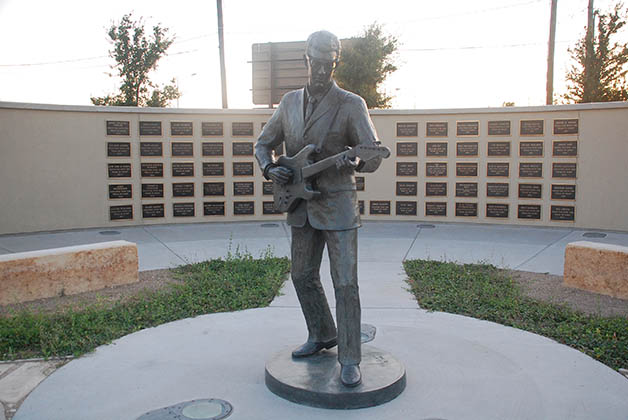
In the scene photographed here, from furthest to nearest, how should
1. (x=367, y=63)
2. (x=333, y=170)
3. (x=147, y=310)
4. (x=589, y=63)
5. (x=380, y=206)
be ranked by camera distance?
(x=367, y=63) → (x=589, y=63) → (x=380, y=206) → (x=147, y=310) → (x=333, y=170)

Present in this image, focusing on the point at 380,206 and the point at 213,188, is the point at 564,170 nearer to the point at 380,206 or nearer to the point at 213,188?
the point at 380,206

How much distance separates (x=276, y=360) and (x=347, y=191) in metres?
1.28

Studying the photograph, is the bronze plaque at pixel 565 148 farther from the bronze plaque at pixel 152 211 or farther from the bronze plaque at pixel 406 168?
the bronze plaque at pixel 152 211

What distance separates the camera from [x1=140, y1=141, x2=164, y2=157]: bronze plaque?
10.1 metres

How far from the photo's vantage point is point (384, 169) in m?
10.6

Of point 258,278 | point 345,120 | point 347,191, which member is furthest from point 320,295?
point 258,278

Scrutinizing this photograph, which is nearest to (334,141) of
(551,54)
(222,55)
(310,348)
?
(310,348)

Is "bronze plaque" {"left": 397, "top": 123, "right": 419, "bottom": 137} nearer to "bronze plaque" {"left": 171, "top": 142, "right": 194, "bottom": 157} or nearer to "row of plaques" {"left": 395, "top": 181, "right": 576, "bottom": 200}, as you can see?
"row of plaques" {"left": 395, "top": 181, "right": 576, "bottom": 200}

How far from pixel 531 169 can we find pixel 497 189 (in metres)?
0.68

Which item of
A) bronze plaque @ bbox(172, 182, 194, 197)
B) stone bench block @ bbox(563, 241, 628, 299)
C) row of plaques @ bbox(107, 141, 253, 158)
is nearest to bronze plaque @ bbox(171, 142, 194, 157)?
row of plaques @ bbox(107, 141, 253, 158)

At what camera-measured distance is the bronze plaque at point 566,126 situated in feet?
31.8

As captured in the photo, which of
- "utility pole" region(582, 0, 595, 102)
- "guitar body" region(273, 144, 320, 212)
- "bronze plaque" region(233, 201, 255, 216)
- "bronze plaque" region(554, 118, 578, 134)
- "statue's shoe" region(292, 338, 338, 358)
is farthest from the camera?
"utility pole" region(582, 0, 595, 102)

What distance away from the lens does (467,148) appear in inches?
404

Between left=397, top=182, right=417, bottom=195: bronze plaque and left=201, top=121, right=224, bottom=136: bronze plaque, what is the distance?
3582 millimetres
